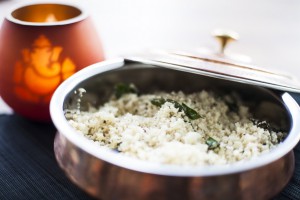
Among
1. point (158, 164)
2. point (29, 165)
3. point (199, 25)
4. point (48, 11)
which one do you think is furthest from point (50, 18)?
point (199, 25)

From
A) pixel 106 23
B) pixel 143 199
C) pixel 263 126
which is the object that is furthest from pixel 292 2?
pixel 143 199

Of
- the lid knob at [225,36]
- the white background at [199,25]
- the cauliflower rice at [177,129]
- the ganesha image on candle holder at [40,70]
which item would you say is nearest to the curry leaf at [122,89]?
the cauliflower rice at [177,129]

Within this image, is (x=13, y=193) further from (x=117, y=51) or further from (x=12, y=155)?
(x=117, y=51)

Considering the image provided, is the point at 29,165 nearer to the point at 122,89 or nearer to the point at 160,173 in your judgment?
the point at 122,89

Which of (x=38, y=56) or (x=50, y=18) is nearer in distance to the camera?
(x=38, y=56)

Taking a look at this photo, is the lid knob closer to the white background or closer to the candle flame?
the candle flame

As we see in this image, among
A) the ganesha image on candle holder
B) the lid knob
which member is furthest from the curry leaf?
the lid knob
